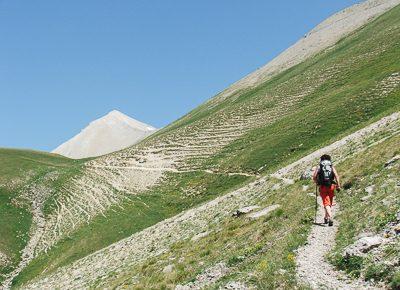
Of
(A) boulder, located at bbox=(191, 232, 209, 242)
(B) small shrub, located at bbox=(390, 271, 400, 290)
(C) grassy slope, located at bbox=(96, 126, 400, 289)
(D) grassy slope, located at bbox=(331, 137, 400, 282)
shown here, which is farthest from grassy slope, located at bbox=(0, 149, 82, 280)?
(B) small shrub, located at bbox=(390, 271, 400, 290)

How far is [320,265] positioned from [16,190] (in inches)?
2994

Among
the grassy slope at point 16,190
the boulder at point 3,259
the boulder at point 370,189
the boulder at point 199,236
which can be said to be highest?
the grassy slope at point 16,190

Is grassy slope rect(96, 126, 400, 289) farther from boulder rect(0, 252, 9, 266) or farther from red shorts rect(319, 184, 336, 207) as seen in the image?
boulder rect(0, 252, 9, 266)

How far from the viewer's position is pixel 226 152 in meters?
75.8

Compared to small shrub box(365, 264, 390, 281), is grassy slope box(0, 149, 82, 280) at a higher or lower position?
higher

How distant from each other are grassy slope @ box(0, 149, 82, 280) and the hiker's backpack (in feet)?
148

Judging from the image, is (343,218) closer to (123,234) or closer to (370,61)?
(123,234)

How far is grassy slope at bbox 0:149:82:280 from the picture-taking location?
195 ft

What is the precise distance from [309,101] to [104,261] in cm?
5715

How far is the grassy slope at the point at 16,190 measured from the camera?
59531 millimetres

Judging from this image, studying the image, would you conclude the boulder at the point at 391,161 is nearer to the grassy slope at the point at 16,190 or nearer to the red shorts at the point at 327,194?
the red shorts at the point at 327,194

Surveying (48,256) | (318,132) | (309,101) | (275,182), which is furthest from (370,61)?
(48,256)

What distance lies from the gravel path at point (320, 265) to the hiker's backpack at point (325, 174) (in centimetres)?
189

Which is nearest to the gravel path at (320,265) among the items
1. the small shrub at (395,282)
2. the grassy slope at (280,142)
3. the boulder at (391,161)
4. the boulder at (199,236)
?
the small shrub at (395,282)
